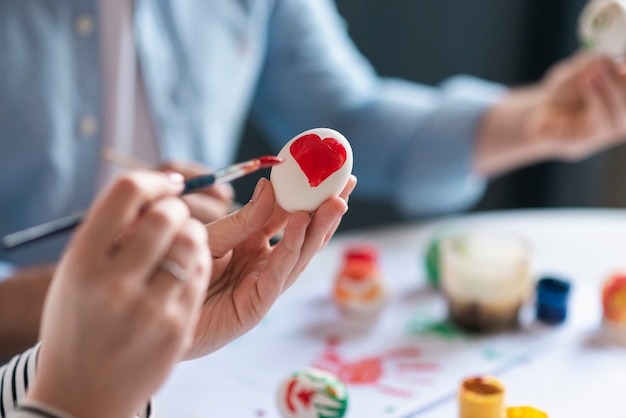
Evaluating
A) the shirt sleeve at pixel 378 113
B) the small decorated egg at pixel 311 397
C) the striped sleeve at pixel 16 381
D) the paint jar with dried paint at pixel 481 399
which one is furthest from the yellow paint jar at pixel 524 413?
the shirt sleeve at pixel 378 113

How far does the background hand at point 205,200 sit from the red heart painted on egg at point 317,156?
0.61 feet

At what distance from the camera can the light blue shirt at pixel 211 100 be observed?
929 mm

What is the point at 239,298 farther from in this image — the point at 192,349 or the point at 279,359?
the point at 279,359

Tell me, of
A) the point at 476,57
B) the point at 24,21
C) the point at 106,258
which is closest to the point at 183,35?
the point at 24,21

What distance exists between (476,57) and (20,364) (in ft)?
5.63

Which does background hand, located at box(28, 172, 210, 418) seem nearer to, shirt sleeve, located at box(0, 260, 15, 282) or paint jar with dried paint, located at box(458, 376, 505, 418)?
paint jar with dried paint, located at box(458, 376, 505, 418)

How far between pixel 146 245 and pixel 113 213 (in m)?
0.02

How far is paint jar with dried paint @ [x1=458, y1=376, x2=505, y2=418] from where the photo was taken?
55 cm

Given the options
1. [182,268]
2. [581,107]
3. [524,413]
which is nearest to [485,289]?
[524,413]

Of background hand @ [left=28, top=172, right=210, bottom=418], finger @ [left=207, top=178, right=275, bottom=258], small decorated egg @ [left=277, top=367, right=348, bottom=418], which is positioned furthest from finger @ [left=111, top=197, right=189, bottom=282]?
small decorated egg @ [left=277, top=367, right=348, bottom=418]

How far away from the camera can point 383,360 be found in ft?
2.47

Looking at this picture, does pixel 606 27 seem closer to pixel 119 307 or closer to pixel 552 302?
pixel 552 302

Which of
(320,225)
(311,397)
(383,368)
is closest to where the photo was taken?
(320,225)

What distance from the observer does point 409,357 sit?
2.50 ft
